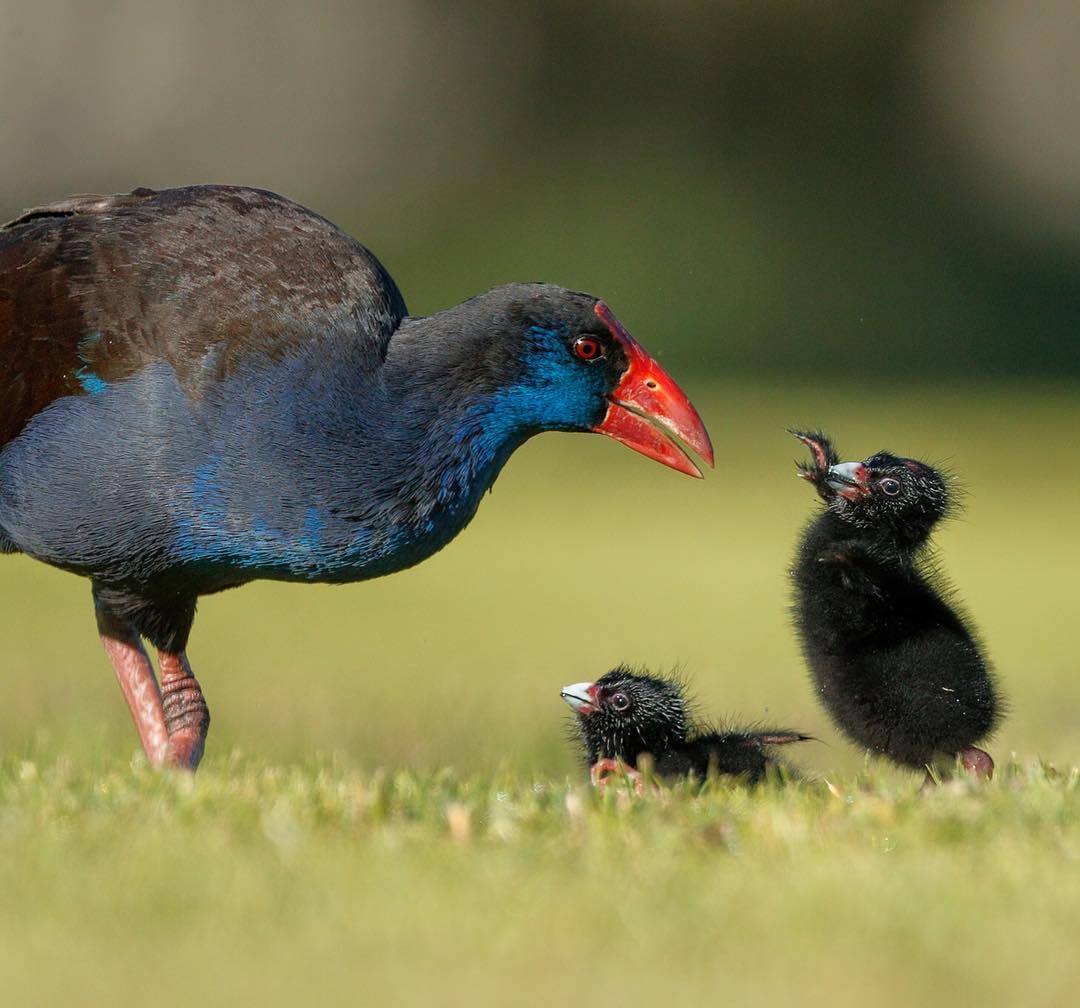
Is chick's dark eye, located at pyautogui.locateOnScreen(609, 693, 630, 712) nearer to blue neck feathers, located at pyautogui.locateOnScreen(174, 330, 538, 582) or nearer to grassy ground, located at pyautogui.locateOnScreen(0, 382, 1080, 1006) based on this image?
grassy ground, located at pyautogui.locateOnScreen(0, 382, 1080, 1006)

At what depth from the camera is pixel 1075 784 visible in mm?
4438

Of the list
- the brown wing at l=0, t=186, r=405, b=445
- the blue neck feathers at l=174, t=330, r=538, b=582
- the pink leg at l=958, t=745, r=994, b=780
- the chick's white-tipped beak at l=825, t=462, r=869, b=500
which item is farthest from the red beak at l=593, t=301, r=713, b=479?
the pink leg at l=958, t=745, r=994, b=780

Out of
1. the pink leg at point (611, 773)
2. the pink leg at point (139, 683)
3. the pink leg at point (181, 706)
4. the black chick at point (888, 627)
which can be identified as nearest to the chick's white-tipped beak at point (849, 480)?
the black chick at point (888, 627)

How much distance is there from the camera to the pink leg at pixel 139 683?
5504 millimetres

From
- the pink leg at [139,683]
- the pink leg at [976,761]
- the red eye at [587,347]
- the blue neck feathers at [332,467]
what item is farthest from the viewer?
the pink leg at [139,683]

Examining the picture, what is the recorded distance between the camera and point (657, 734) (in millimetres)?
5281

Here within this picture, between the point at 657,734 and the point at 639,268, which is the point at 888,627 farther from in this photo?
the point at 639,268

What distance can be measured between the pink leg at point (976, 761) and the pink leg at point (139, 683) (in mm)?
2209

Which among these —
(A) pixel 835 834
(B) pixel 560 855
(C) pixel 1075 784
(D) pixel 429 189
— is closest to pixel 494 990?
(B) pixel 560 855

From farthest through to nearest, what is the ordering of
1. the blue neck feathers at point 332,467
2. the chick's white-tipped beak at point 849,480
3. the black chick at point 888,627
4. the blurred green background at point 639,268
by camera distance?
the blurred green background at point 639,268 < the chick's white-tipped beak at point 849,480 < the black chick at point 888,627 < the blue neck feathers at point 332,467

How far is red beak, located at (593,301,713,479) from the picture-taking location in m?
5.00

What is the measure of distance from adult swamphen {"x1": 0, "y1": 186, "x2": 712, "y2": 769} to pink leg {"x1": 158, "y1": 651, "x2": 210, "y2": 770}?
458 millimetres

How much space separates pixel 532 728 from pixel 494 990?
14.4 ft

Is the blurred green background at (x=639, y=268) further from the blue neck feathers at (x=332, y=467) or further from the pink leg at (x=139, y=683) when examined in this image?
the blue neck feathers at (x=332, y=467)
